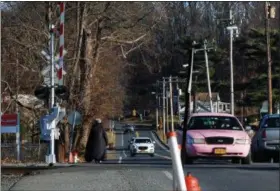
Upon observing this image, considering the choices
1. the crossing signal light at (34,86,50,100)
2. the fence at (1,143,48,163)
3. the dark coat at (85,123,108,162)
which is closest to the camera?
the crossing signal light at (34,86,50,100)

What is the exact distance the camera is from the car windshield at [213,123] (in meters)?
17.5

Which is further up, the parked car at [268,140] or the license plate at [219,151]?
the parked car at [268,140]

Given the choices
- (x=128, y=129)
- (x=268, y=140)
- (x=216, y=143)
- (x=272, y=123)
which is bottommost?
(x=128, y=129)

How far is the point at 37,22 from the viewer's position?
2930cm

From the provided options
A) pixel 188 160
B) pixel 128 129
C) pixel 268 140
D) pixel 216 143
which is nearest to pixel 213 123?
pixel 216 143

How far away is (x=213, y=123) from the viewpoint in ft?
58.2

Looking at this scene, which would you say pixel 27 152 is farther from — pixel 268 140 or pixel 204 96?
pixel 268 140

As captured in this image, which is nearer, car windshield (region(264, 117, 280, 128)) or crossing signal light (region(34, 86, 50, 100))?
car windshield (region(264, 117, 280, 128))

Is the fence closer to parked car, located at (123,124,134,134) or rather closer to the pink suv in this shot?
the pink suv

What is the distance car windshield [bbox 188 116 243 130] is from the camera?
17516 millimetres

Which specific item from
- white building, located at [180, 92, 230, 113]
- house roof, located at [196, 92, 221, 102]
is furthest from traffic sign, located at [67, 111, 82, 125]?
white building, located at [180, 92, 230, 113]

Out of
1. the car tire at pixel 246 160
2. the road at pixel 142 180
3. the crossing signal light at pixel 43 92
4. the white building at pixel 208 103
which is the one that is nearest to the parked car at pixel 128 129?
the white building at pixel 208 103

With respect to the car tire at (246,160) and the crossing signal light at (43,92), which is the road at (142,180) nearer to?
the car tire at (246,160)

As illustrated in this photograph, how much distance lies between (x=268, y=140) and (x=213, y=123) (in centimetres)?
233
